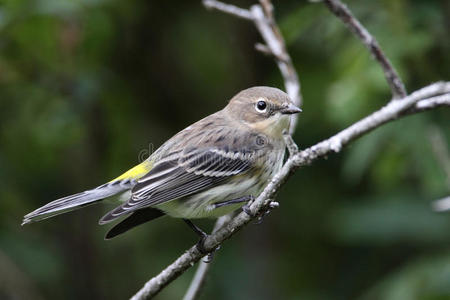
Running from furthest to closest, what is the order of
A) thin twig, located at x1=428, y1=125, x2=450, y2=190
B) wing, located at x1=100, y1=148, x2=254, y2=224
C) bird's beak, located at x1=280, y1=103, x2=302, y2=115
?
bird's beak, located at x1=280, y1=103, x2=302, y2=115
wing, located at x1=100, y1=148, x2=254, y2=224
thin twig, located at x1=428, y1=125, x2=450, y2=190

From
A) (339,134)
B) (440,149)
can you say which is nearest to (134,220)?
(440,149)

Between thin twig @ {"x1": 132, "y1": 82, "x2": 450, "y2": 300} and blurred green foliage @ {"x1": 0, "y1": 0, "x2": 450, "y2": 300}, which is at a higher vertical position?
blurred green foliage @ {"x1": 0, "y1": 0, "x2": 450, "y2": 300}

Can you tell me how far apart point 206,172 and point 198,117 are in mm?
2404

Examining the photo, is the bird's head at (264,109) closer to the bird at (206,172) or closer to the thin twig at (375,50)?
the bird at (206,172)

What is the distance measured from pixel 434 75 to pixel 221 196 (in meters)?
1.92

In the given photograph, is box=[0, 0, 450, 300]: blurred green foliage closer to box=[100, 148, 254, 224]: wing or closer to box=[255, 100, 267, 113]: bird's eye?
box=[255, 100, 267, 113]: bird's eye

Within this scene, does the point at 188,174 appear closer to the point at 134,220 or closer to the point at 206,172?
the point at 206,172

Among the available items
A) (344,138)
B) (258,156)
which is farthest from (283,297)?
(344,138)

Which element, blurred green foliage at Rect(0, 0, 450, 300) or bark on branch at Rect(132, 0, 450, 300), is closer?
bark on branch at Rect(132, 0, 450, 300)

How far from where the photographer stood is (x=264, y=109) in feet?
13.5

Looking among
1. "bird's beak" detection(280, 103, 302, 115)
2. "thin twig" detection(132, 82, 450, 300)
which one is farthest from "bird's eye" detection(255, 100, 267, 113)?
"thin twig" detection(132, 82, 450, 300)

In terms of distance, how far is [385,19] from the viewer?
4609mm

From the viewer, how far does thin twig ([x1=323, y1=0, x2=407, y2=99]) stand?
89.5 inches

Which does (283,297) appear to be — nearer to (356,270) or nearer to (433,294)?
(356,270)
